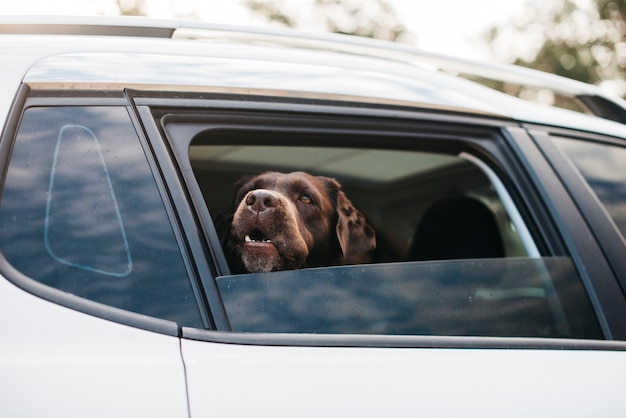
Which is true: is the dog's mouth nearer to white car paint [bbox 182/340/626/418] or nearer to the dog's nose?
the dog's nose

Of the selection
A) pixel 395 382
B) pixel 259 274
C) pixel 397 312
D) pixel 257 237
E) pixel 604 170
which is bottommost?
pixel 395 382

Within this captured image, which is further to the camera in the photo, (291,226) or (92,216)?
(291,226)

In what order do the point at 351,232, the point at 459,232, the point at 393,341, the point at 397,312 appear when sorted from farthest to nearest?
the point at 459,232 → the point at 351,232 → the point at 397,312 → the point at 393,341

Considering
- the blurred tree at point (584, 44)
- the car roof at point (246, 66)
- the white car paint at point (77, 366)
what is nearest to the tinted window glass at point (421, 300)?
the white car paint at point (77, 366)

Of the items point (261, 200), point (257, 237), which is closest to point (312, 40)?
point (261, 200)

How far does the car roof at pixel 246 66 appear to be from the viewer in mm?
1644

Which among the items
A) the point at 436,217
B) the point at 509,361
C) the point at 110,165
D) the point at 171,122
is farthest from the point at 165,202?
the point at 436,217

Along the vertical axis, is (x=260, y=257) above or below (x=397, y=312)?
above

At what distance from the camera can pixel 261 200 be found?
2.42 metres

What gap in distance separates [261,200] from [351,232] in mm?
604

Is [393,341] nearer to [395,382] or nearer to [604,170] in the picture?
[395,382]

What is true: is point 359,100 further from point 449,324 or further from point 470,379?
point 470,379

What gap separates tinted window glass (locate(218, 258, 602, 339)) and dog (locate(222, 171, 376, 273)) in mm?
538

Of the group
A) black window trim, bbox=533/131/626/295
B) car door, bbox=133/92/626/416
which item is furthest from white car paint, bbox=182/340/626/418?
black window trim, bbox=533/131/626/295
